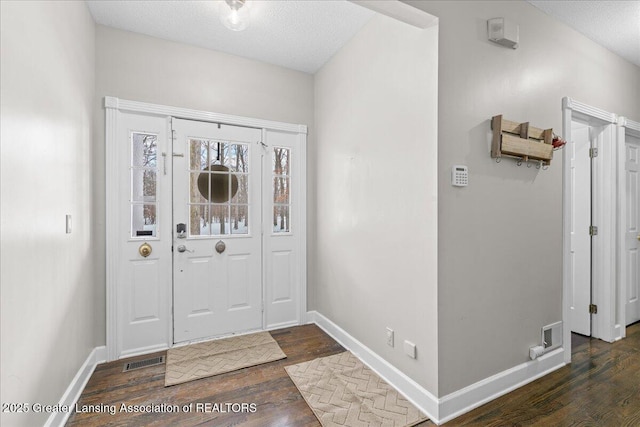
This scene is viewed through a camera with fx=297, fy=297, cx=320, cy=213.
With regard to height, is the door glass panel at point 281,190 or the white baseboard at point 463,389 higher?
the door glass panel at point 281,190

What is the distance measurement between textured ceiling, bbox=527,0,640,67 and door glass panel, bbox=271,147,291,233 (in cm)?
238

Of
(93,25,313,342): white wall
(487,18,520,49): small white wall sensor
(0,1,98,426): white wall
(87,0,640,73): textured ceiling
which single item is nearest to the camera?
(0,1,98,426): white wall

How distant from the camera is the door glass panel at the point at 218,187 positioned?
111 inches

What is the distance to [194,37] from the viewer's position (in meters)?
2.67

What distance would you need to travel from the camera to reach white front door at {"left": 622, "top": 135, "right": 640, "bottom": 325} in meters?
3.02

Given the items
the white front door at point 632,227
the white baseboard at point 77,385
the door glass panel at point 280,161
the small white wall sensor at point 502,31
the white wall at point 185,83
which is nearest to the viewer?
the white baseboard at point 77,385

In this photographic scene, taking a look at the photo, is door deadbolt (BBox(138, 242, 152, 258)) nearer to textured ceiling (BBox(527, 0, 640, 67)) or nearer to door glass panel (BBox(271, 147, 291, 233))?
door glass panel (BBox(271, 147, 291, 233))

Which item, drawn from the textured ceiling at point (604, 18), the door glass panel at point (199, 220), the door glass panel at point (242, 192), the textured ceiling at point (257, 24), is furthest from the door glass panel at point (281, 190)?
the textured ceiling at point (604, 18)

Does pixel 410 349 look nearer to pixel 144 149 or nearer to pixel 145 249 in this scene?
pixel 145 249

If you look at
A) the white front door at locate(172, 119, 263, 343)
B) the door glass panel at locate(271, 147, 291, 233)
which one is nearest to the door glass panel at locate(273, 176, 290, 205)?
the door glass panel at locate(271, 147, 291, 233)

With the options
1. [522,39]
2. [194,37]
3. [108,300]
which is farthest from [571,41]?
[108,300]

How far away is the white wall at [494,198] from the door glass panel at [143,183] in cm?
235

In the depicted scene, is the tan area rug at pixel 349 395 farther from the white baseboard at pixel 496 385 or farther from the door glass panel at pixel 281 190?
the door glass panel at pixel 281 190

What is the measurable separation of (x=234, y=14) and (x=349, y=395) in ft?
9.12
